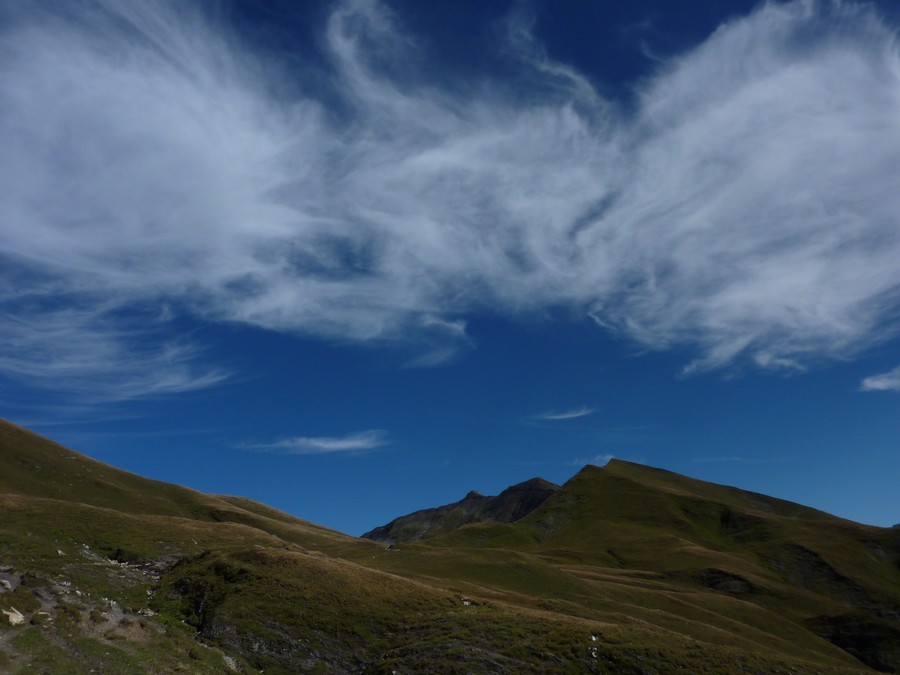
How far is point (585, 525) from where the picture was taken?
196m

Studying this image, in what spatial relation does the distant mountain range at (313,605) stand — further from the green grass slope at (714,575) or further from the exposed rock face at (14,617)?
the green grass slope at (714,575)

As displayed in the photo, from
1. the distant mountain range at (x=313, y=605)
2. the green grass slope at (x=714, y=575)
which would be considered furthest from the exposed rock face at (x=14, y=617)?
the green grass slope at (x=714, y=575)

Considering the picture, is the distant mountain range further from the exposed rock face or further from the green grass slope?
the green grass slope

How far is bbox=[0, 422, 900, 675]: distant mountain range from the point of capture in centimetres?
4309

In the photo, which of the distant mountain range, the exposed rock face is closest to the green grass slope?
the distant mountain range

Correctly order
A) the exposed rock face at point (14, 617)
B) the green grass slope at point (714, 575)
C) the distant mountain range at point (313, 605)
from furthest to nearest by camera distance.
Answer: the green grass slope at point (714, 575), the distant mountain range at point (313, 605), the exposed rock face at point (14, 617)

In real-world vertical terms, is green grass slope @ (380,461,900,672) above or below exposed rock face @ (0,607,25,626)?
above

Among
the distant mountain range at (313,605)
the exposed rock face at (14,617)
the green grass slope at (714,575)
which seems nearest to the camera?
the exposed rock face at (14,617)

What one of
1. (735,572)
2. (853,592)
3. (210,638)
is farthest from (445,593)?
(853,592)

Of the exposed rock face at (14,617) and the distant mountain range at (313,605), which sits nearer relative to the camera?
the exposed rock face at (14,617)

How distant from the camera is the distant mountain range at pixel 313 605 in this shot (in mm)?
43094

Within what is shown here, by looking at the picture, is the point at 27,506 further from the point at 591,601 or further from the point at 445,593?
the point at 591,601

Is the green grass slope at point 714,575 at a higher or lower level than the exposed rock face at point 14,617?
higher

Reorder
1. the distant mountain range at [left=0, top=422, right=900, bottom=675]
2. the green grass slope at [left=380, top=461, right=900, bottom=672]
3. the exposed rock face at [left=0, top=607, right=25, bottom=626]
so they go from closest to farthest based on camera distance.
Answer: the exposed rock face at [left=0, top=607, right=25, bottom=626], the distant mountain range at [left=0, top=422, right=900, bottom=675], the green grass slope at [left=380, top=461, right=900, bottom=672]
